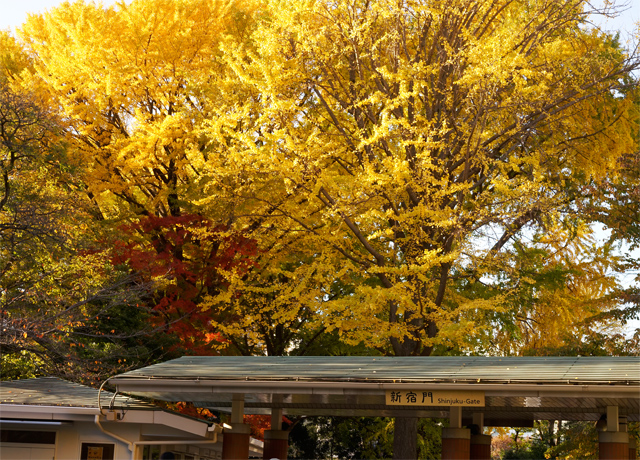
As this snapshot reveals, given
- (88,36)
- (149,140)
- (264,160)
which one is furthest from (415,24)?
(88,36)

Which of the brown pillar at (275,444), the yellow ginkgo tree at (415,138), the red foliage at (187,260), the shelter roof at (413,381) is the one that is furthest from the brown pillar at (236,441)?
the red foliage at (187,260)

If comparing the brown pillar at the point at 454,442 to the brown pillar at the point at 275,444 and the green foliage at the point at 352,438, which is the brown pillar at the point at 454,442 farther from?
the green foliage at the point at 352,438

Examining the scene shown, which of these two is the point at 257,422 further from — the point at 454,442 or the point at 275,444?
the point at 454,442

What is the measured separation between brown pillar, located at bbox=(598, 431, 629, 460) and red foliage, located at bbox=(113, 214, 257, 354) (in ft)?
35.4

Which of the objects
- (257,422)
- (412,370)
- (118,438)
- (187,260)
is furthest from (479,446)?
(257,422)

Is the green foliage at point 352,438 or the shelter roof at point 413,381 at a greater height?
the shelter roof at point 413,381

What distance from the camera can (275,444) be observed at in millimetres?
A: 14789

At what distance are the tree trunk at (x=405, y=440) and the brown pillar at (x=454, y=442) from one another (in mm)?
6582

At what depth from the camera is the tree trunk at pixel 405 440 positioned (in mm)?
18073

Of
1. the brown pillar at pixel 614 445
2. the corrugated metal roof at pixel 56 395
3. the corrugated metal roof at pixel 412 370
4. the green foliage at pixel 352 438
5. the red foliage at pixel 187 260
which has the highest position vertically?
the red foliage at pixel 187 260

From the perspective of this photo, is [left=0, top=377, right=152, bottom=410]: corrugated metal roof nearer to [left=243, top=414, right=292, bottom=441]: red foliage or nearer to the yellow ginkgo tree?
the yellow ginkgo tree

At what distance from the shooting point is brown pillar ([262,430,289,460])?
14758mm

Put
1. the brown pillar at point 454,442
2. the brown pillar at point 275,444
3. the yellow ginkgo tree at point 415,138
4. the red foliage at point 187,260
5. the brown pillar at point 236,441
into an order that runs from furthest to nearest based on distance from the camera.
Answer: the red foliage at point 187,260 → the yellow ginkgo tree at point 415,138 → the brown pillar at point 275,444 → the brown pillar at point 236,441 → the brown pillar at point 454,442

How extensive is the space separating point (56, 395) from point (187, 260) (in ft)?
29.6
